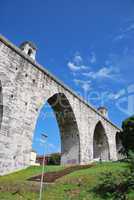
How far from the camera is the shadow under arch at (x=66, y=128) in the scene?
22031mm

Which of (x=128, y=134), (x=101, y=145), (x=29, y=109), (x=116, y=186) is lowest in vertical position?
(x=116, y=186)

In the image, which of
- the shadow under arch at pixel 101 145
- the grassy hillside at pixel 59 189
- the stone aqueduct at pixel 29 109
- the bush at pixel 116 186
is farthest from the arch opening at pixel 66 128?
the bush at pixel 116 186

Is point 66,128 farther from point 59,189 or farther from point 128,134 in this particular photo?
point 59,189

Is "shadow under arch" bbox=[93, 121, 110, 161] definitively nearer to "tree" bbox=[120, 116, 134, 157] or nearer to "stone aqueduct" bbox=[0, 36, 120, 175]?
"stone aqueduct" bbox=[0, 36, 120, 175]

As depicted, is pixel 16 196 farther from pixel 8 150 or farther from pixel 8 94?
pixel 8 94

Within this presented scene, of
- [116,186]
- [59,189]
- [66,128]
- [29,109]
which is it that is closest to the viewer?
[116,186]

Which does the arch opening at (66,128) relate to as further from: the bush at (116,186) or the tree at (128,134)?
the bush at (116,186)

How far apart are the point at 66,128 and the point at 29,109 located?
788 cm

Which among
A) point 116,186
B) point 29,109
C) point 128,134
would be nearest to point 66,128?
point 128,134

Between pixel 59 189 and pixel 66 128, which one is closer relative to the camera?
pixel 59 189

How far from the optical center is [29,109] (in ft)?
54.3

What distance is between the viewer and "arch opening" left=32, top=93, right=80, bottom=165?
2203 cm

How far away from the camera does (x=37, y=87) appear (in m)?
18.0

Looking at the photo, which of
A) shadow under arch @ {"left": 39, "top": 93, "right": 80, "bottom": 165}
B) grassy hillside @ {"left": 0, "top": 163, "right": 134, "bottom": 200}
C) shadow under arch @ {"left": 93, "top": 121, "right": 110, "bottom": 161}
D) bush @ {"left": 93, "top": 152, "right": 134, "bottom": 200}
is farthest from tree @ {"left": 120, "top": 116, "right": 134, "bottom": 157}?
bush @ {"left": 93, "top": 152, "right": 134, "bottom": 200}
